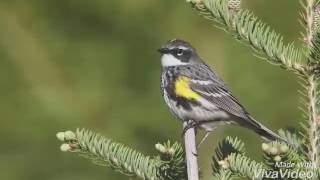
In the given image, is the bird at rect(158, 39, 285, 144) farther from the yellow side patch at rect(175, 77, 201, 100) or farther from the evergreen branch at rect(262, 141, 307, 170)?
the evergreen branch at rect(262, 141, 307, 170)

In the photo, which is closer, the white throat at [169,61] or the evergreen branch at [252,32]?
the evergreen branch at [252,32]

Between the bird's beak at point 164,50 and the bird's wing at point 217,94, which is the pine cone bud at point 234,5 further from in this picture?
the bird's beak at point 164,50

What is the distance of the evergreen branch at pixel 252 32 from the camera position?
1.80m

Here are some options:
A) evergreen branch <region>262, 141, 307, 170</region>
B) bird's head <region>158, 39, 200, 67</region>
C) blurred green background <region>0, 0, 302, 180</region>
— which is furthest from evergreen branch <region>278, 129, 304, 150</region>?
blurred green background <region>0, 0, 302, 180</region>

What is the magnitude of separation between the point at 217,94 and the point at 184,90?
0.42 feet

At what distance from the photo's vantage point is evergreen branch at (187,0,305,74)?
70.8 inches

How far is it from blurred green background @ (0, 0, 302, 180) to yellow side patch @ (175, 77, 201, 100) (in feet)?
1.75

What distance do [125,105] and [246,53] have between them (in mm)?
504

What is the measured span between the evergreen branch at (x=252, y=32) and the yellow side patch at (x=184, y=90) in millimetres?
744

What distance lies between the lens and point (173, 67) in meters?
2.75

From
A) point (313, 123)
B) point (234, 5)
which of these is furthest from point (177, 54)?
point (313, 123)

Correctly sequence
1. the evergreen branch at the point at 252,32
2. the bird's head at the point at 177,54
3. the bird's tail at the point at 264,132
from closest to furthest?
the evergreen branch at the point at 252,32 → the bird's tail at the point at 264,132 → the bird's head at the point at 177,54

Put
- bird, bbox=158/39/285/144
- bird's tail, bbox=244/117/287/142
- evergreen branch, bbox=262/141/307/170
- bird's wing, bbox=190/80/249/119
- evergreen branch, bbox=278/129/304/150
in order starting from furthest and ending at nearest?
bird's wing, bbox=190/80/249/119 → bird, bbox=158/39/285/144 → bird's tail, bbox=244/117/287/142 → evergreen branch, bbox=278/129/304/150 → evergreen branch, bbox=262/141/307/170

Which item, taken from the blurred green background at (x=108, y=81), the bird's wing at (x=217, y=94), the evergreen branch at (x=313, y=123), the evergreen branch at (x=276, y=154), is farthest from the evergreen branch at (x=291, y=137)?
the blurred green background at (x=108, y=81)
